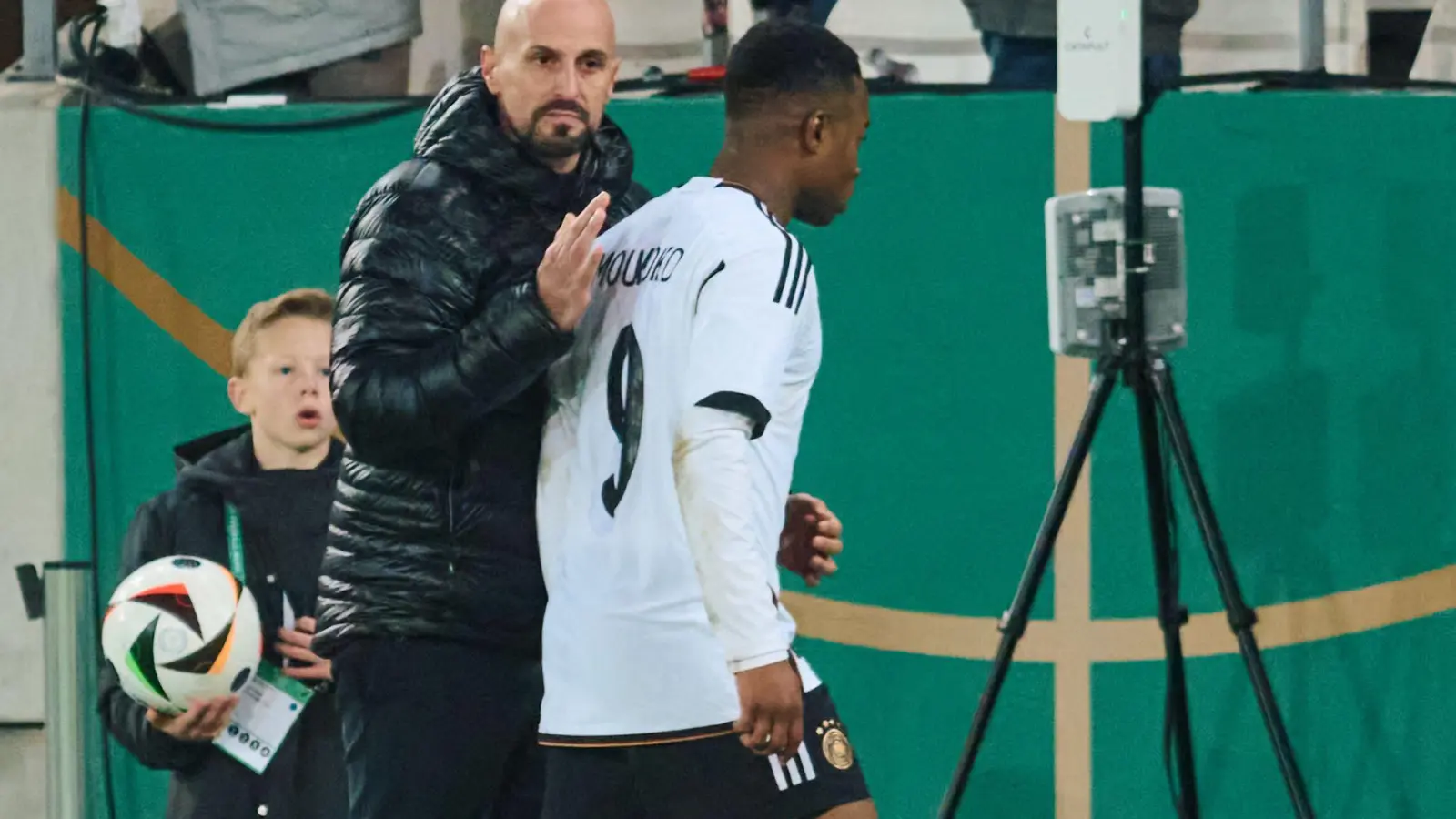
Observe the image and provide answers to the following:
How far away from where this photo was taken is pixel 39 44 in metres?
4.54

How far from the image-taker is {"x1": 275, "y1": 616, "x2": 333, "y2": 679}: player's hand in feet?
11.1

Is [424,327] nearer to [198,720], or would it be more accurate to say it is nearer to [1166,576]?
[198,720]

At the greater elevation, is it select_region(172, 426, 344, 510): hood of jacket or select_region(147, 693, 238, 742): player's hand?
select_region(172, 426, 344, 510): hood of jacket

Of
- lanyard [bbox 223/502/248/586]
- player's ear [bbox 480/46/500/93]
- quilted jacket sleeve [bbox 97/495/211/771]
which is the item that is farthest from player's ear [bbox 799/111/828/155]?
quilted jacket sleeve [bbox 97/495/211/771]

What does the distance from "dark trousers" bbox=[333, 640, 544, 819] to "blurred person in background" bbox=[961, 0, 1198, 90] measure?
6.52 ft

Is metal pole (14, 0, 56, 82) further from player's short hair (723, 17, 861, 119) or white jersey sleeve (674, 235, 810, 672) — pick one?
white jersey sleeve (674, 235, 810, 672)

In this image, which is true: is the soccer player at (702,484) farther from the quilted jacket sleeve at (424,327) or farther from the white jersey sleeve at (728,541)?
the quilted jacket sleeve at (424,327)

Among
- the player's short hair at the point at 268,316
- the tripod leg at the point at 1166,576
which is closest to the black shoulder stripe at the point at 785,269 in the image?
the tripod leg at the point at 1166,576

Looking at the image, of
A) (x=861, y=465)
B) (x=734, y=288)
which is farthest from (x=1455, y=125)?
(x=734, y=288)

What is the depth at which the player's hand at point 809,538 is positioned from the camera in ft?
9.29

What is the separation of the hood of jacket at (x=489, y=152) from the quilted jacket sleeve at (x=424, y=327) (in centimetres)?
4

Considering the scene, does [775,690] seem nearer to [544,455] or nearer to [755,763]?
[755,763]

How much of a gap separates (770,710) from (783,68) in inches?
34.3

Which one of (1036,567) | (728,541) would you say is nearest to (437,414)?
(728,541)
